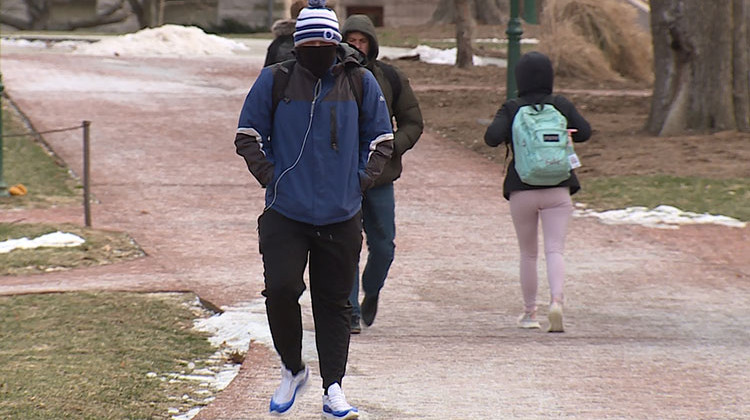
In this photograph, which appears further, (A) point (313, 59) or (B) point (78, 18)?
(B) point (78, 18)

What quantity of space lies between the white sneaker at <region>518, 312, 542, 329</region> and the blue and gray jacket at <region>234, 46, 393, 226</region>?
2.56 meters

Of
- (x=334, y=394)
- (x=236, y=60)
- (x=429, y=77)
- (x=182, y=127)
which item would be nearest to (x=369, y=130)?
(x=334, y=394)

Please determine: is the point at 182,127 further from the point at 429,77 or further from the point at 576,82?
the point at 576,82

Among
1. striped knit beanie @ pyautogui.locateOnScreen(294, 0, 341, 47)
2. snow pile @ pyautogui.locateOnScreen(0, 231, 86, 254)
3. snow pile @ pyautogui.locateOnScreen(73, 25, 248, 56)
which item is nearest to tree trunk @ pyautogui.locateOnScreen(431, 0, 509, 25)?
snow pile @ pyautogui.locateOnScreen(73, 25, 248, 56)

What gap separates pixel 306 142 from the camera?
539 cm

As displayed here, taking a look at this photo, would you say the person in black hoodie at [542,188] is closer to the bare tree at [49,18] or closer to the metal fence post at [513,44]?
the metal fence post at [513,44]

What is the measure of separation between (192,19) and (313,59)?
32907 mm

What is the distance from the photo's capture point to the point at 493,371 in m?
6.68

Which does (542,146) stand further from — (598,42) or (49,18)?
(49,18)

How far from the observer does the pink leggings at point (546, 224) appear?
7422mm

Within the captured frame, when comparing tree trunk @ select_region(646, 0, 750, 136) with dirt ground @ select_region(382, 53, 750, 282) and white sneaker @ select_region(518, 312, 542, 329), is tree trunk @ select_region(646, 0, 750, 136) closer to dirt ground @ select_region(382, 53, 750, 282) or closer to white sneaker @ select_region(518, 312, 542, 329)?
dirt ground @ select_region(382, 53, 750, 282)

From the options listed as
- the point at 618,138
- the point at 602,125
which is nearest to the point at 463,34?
the point at 602,125

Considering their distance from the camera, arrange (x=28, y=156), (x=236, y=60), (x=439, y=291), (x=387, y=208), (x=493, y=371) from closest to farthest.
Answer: (x=493, y=371)
(x=387, y=208)
(x=439, y=291)
(x=28, y=156)
(x=236, y=60)

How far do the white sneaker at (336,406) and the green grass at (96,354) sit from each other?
2.64 ft
